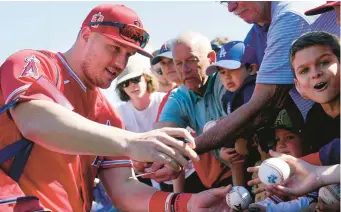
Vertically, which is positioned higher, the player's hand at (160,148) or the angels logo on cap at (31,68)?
the angels logo on cap at (31,68)

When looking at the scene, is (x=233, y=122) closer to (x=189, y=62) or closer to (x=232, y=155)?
(x=232, y=155)

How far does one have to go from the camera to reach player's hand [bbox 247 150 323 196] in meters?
2.99

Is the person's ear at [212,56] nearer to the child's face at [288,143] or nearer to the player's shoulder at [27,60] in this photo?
the child's face at [288,143]

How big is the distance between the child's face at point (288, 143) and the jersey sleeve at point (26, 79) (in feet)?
4.87

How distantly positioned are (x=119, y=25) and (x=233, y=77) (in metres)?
1.14

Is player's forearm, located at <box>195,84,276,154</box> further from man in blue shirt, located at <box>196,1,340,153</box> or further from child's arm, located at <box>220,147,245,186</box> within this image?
child's arm, located at <box>220,147,245,186</box>

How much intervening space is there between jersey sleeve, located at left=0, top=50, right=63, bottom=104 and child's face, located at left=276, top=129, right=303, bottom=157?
58.5 inches

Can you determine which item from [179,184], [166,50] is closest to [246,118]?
[179,184]

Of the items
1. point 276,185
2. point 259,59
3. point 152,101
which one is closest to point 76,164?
point 276,185

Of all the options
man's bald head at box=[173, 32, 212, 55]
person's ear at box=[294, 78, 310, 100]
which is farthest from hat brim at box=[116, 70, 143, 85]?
person's ear at box=[294, 78, 310, 100]

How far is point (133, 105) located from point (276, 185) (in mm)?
3322

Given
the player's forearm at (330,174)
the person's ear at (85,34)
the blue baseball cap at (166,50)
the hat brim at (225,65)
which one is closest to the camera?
the player's forearm at (330,174)

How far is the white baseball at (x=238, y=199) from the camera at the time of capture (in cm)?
343

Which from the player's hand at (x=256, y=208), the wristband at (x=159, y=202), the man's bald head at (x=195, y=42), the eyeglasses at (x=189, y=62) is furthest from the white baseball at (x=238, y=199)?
the man's bald head at (x=195, y=42)
